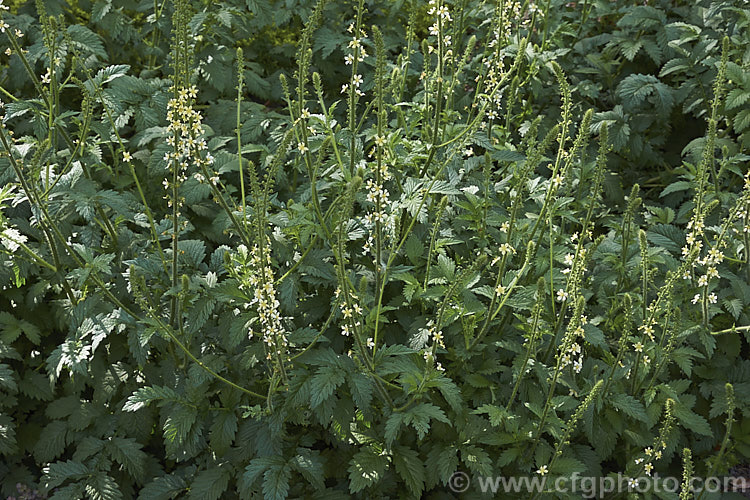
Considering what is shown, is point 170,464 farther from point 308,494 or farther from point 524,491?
point 524,491

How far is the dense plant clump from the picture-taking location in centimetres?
289

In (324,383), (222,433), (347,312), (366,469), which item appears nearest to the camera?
(347,312)

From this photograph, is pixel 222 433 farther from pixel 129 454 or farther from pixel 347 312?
pixel 347 312

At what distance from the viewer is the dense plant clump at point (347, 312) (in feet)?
9.49

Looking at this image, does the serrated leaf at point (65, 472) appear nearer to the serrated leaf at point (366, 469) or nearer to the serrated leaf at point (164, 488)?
the serrated leaf at point (164, 488)

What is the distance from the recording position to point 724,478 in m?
3.38

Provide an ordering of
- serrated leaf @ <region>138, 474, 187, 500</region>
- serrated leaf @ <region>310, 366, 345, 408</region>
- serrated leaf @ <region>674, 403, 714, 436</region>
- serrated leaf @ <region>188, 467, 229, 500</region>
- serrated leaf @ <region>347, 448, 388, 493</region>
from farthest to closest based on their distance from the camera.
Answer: serrated leaf @ <region>674, 403, 714, 436</region>
serrated leaf @ <region>138, 474, 187, 500</region>
serrated leaf @ <region>188, 467, 229, 500</region>
serrated leaf @ <region>347, 448, 388, 493</region>
serrated leaf @ <region>310, 366, 345, 408</region>

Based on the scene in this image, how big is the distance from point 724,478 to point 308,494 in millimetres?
2059

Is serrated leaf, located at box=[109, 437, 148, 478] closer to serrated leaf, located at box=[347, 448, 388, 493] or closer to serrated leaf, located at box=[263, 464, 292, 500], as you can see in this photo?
serrated leaf, located at box=[263, 464, 292, 500]

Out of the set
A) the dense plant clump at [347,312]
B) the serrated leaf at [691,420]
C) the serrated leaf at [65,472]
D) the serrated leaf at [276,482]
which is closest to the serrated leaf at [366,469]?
the dense plant clump at [347,312]

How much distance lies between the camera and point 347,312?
2559mm

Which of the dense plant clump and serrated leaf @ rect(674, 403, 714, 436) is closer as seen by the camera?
the dense plant clump

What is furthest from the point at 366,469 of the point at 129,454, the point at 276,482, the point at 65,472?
the point at 65,472

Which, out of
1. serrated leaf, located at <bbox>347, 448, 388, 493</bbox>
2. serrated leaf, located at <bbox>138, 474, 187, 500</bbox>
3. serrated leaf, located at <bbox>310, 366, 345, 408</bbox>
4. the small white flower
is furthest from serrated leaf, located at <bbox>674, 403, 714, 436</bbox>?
the small white flower
